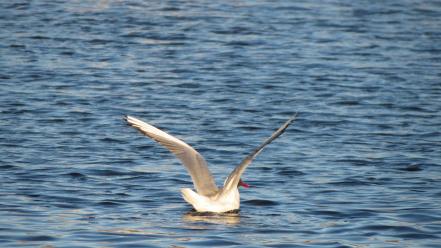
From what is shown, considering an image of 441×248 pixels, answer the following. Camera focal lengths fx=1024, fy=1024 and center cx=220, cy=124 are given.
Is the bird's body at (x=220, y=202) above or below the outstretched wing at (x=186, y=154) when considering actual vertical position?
below

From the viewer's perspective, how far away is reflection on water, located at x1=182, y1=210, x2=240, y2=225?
10852 millimetres

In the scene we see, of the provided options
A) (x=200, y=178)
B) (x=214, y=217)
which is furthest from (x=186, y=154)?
(x=214, y=217)

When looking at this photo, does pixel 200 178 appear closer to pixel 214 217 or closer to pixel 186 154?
pixel 186 154

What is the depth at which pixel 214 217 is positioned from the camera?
11.1 metres

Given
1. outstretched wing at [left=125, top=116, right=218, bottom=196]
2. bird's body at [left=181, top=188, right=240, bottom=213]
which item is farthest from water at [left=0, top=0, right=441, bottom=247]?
outstretched wing at [left=125, top=116, right=218, bottom=196]

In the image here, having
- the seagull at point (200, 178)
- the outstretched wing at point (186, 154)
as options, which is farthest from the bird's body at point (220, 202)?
the outstretched wing at point (186, 154)

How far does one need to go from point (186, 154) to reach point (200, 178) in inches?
13.5

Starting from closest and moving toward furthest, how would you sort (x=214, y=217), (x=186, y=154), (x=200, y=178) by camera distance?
(x=186, y=154) < (x=200, y=178) < (x=214, y=217)

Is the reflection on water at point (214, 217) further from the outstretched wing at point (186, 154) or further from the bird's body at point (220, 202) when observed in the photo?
the outstretched wing at point (186, 154)

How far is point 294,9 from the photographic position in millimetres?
28672

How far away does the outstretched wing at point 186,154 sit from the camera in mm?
10664

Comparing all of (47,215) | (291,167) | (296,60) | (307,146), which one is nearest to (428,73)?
(296,60)

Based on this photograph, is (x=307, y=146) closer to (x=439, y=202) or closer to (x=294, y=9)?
(x=439, y=202)

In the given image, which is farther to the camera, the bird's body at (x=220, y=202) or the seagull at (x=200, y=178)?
the bird's body at (x=220, y=202)
